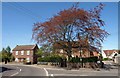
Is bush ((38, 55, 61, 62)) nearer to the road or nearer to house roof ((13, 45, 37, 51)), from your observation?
house roof ((13, 45, 37, 51))

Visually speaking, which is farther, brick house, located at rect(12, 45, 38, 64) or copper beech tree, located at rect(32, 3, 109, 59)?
brick house, located at rect(12, 45, 38, 64)

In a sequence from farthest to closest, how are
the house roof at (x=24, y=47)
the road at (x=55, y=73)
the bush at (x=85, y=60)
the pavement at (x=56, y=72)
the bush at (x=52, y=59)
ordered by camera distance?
the house roof at (x=24, y=47) < the bush at (x=52, y=59) < the bush at (x=85, y=60) < the pavement at (x=56, y=72) < the road at (x=55, y=73)

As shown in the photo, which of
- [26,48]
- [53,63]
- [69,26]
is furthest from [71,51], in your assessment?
[26,48]

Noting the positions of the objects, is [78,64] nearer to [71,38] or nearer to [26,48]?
[71,38]

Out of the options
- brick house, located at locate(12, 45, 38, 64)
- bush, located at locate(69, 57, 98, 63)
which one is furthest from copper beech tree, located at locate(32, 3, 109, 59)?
brick house, located at locate(12, 45, 38, 64)

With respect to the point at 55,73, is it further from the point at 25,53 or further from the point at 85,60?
the point at 25,53

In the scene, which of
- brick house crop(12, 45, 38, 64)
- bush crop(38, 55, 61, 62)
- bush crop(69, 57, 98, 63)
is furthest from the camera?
brick house crop(12, 45, 38, 64)

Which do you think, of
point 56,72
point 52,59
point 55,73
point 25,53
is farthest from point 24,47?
point 55,73

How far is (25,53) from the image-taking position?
7725 cm

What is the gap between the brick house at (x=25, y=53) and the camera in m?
75.3

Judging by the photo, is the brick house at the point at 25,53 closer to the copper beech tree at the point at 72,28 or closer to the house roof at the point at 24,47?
the house roof at the point at 24,47

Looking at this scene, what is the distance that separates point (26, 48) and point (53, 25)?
126ft

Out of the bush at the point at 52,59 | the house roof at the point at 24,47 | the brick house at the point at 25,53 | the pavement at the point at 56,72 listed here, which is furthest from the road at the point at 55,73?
the house roof at the point at 24,47

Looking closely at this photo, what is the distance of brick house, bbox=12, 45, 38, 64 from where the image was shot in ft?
247
